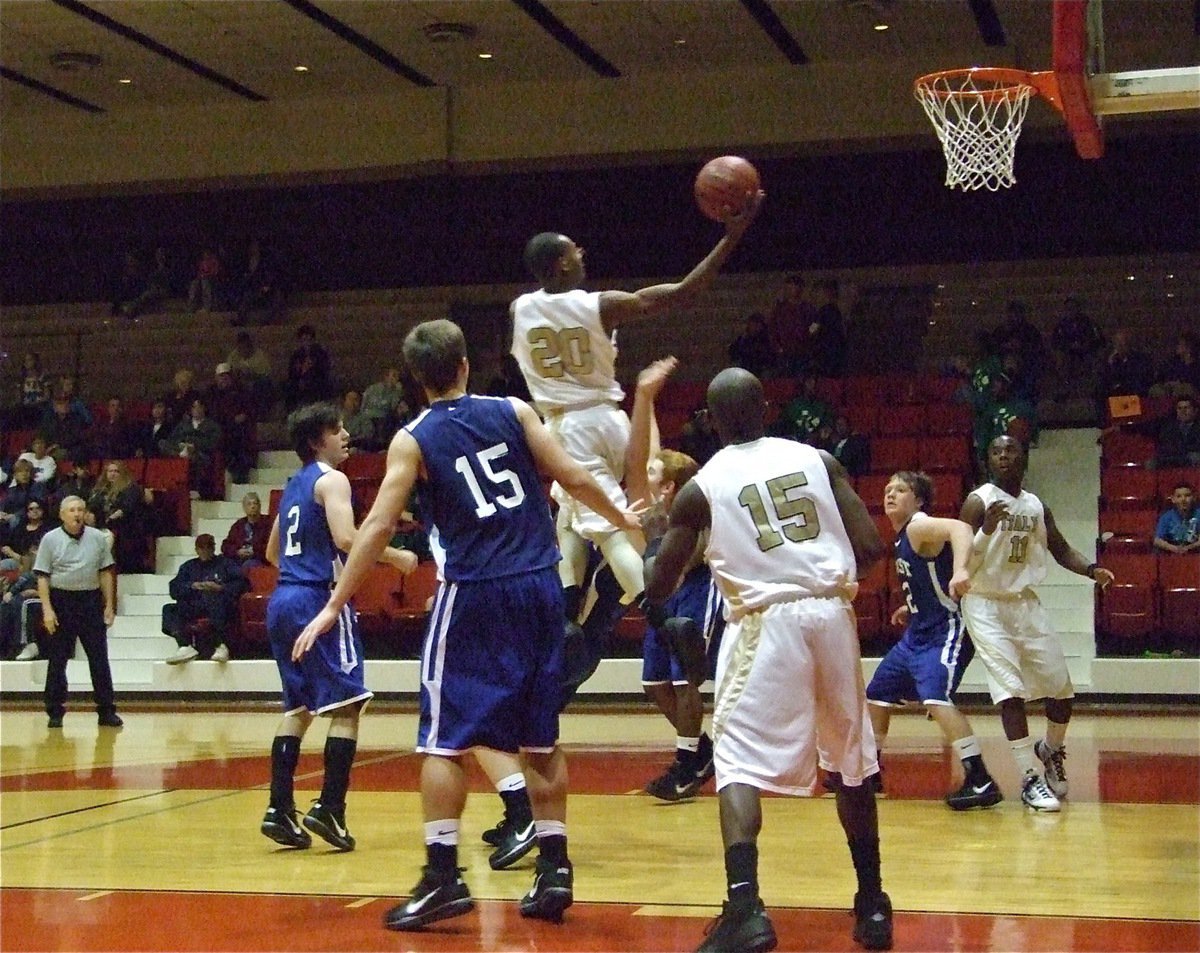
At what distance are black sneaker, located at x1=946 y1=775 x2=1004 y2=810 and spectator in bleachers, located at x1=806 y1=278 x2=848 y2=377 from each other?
354 inches

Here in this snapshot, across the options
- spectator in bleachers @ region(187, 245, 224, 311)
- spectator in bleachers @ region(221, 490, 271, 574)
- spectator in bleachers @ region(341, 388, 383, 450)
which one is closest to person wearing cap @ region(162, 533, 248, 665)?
spectator in bleachers @ region(221, 490, 271, 574)

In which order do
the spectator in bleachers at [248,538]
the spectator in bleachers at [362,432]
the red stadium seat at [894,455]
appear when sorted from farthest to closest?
the spectator in bleachers at [362,432], the spectator in bleachers at [248,538], the red stadium seat at [894,455]

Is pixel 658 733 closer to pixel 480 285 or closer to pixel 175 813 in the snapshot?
pixel 175 813

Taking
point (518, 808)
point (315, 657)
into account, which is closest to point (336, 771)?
point (315, 657)

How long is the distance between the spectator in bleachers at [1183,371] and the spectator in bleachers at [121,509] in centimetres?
955

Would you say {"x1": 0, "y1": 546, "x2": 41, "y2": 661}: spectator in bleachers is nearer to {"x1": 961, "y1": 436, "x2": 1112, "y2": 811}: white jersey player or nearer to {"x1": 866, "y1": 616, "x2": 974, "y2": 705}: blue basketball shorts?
{"x1": 866, "y1": 616, "x2": 974, "y2": 705}: blue basketball shorts

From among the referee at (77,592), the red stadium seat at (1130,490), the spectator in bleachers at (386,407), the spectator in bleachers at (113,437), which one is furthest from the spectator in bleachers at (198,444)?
the red stadium seat at (1130,490)

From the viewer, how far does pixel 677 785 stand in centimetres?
707

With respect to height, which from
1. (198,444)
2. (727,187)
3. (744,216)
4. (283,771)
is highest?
(727,187)

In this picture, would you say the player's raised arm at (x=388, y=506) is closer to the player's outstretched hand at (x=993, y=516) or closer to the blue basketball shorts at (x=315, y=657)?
the blue basketball shorts at (x=315, y=657)

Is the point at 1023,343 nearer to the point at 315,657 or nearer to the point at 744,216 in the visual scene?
the point at 744,216

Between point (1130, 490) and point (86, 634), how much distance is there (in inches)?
332

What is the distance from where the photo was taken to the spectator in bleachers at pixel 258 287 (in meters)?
18.7

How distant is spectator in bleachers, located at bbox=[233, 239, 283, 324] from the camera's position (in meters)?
18.7
